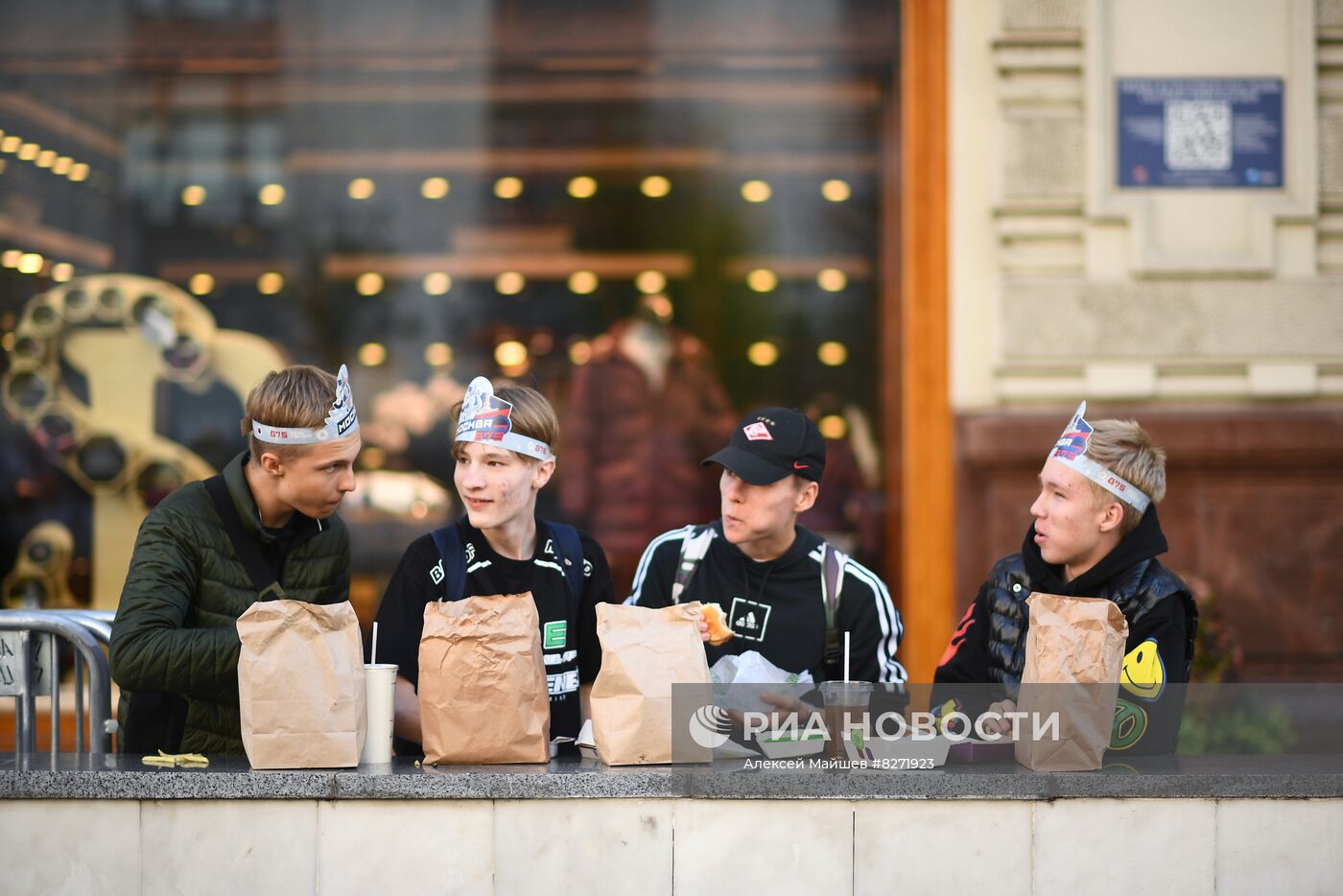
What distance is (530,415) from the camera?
375cm

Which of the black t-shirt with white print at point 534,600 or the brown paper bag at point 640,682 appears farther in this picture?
the black t-shirt with white print at point 534,600

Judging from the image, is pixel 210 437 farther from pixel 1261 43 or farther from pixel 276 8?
pixel 1261 43

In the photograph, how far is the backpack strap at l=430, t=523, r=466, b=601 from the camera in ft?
12.3

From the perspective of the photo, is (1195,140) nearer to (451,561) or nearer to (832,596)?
(832,596)

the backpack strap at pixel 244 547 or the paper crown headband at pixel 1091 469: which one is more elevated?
the paper crown headband at pixel 1091 469

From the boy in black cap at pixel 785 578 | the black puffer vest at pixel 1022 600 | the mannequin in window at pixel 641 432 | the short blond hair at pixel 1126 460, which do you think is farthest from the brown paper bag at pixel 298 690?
the mannequin in window at pixel 641 432

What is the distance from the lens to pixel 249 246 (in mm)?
8141

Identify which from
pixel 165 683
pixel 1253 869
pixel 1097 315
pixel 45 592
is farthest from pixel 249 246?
pixel 1253 869

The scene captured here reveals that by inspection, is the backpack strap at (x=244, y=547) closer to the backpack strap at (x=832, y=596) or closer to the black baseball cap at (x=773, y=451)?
the black baseball cap at (x=773, y=451)

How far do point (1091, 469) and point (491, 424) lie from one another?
156 cm

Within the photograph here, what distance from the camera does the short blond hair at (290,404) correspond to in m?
3.59

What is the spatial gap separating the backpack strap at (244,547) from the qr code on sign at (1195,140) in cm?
527

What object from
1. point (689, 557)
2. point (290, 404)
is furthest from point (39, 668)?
point (689, 557)

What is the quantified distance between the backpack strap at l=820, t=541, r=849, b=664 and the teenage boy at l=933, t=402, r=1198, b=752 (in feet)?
1.12
